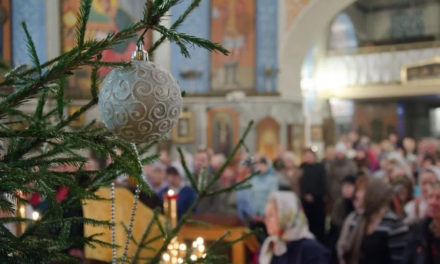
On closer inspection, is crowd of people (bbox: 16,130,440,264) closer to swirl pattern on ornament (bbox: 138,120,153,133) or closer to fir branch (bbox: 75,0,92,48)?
swirl pattern on ornament (bbox: 138,120,153,133)

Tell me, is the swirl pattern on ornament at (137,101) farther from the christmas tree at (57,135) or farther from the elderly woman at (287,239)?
the elderly woman at (287,239)

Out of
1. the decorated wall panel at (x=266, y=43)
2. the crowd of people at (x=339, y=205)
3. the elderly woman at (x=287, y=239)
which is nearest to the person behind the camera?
the elderly woman at (x=287, y=239)

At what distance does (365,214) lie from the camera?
4.86 metres

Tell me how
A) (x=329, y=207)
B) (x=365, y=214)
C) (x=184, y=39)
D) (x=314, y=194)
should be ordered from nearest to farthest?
1. (x=184, y=39)
2. (x=365, y=214)
3. (x=314, y=194)
4. (x=329, y=207)

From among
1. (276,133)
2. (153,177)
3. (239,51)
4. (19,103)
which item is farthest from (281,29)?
(19,103)

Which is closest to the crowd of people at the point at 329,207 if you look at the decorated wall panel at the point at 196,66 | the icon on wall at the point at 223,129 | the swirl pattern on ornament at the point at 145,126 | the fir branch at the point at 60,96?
the swirl pattern on ornament at the point at 145,126

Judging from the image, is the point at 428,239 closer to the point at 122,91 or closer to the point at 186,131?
the point at 122,91

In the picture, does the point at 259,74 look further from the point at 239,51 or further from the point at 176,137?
the point at 176,137

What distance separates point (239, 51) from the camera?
15.6 meters

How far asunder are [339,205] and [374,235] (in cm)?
197

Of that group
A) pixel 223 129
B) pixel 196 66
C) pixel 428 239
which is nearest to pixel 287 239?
pixel 428 239

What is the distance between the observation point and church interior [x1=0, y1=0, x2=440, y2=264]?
130cm

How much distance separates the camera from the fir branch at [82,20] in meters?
1.11

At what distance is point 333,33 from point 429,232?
21745mm
